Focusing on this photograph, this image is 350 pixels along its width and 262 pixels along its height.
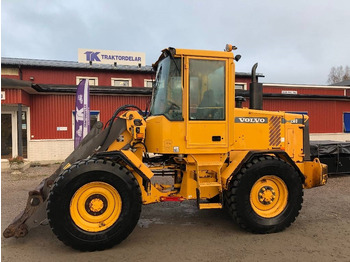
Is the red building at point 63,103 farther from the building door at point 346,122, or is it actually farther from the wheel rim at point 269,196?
the wheel rim at point 269,196

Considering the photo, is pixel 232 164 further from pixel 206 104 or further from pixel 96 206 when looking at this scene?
pixel 96 206

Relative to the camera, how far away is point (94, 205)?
4.27 metres

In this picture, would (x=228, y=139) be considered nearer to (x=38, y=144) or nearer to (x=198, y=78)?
(x=198, y=78)

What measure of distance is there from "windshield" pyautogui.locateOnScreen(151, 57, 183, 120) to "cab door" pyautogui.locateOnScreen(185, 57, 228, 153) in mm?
141

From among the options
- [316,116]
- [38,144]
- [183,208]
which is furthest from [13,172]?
[316,116]

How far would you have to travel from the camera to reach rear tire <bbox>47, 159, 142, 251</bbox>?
4.07 meters

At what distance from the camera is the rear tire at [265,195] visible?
477 centimetres

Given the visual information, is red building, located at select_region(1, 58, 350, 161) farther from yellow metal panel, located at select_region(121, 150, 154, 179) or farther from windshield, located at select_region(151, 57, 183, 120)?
yellow metal panel, located at select_region(121, 150, 154, 179)

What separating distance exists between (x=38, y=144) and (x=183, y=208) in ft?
32.5

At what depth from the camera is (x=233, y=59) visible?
5023mm

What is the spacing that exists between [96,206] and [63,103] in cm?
1085

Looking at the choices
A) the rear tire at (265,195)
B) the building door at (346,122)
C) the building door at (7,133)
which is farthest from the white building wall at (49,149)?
the building door at (346,122)

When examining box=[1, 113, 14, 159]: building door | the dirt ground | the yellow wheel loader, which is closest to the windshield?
the yellow wheel loader

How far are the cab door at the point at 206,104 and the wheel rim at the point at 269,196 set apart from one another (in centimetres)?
90
